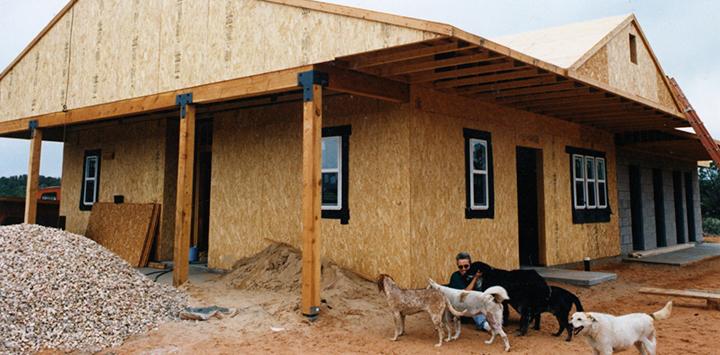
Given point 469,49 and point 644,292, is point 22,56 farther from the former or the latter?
point 644,292

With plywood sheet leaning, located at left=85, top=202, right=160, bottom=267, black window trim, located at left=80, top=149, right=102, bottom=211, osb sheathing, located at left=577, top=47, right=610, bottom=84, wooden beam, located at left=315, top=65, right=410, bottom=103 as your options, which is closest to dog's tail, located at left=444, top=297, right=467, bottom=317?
wooden beam, located at left=315, top=65, right=410, bottom=103

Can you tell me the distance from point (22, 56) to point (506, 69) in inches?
466

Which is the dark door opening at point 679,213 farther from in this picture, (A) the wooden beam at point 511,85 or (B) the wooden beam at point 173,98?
(B) the wooden beam at point 173,98

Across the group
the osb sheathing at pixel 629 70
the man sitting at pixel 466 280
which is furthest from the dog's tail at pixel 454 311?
the osb sheathing at pixel 629 70

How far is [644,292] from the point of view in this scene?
8.80 meters

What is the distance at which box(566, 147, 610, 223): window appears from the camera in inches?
500

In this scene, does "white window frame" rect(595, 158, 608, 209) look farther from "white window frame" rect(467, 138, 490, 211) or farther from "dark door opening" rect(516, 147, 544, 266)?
"white window frame" rect(467, 138, 490, 211)

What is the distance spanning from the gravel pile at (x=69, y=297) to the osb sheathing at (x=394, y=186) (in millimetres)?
2628

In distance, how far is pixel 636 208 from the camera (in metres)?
16.5

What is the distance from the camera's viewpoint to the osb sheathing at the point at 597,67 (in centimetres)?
934

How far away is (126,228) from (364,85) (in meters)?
7.72

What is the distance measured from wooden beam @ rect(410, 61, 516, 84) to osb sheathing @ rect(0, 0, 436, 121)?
5.58 ft

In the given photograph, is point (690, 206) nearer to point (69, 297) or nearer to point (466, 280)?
point (466, 280)

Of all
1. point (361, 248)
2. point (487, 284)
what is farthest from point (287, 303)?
point (487, 284)
